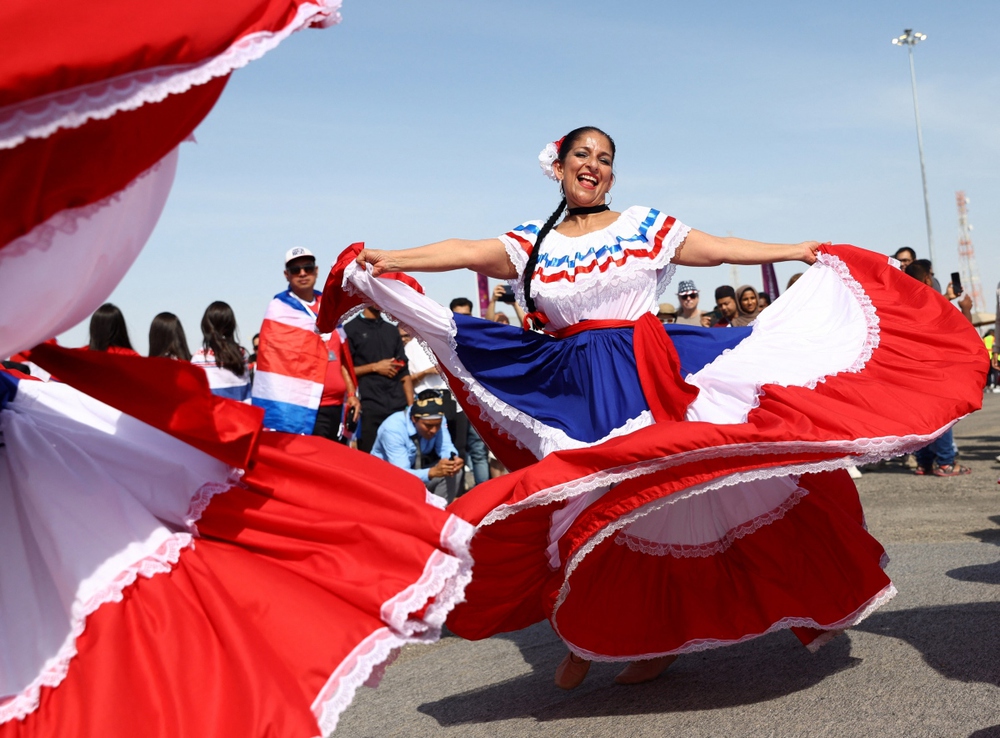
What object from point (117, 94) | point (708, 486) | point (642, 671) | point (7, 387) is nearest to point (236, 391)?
point (642, 671)

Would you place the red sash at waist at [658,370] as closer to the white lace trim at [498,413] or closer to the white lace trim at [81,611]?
the white lace trim at [498,413]

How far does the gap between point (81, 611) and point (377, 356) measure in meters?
5.43

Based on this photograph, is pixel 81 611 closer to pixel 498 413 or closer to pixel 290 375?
pixel 498 413

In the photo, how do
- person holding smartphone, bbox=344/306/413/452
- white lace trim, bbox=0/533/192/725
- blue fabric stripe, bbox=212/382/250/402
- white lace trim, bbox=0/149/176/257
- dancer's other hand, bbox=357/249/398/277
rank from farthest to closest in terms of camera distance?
person holding smartphone, bbox=344/306/413/452 → blue fabric stripe, bbox=212/382/250/402 → dancer's other hand, bbox=357/249/398/277 → white lace trim, bbox=0/533/192/725 → white lace trim, bbox=0/149/176/257

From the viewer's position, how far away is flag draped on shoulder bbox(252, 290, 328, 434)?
5.47 meters

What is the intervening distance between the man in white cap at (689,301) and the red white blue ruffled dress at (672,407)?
134 inches

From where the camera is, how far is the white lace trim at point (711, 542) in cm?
362

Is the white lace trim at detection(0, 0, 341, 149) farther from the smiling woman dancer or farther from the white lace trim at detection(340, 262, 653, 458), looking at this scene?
the white lace trim at detection(340, 262, 653, 458)

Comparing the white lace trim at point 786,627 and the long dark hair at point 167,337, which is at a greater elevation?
the long dark hair at point 167,337

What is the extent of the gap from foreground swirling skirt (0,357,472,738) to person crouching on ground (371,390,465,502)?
420 centimetres

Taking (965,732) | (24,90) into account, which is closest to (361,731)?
(965,732)

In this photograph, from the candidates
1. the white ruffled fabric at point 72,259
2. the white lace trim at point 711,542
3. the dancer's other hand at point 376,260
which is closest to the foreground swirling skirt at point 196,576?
the white ruffled fabric at point 72,259

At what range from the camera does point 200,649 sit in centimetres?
191

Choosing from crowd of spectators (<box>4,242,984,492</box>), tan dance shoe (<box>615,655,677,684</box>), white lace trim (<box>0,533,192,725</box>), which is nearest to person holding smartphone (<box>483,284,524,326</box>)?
crowd of spectators (<box>4,242,984,492</box>)
